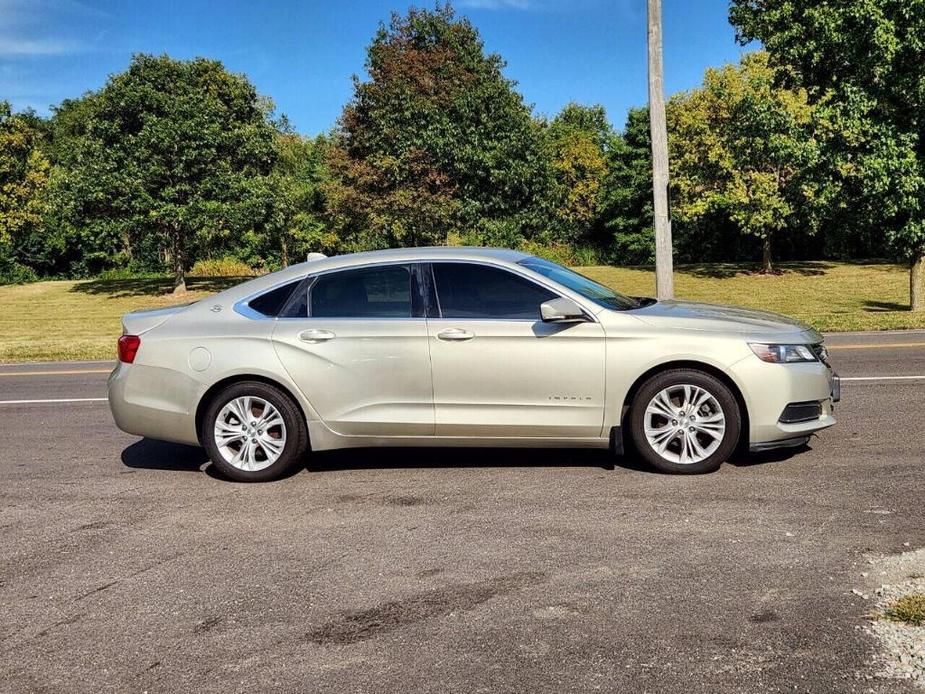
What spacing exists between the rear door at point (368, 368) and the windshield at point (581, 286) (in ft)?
3.19

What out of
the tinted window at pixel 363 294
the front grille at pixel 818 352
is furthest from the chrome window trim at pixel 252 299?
the front grille at pixel 818 352

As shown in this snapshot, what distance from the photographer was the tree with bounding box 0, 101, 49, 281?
150 ft

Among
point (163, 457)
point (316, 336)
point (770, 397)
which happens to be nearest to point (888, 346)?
point (770, 397)

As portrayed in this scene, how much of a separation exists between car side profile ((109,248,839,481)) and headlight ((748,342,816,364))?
1cm

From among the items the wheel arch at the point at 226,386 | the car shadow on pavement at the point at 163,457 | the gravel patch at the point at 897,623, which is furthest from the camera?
the car shadow on pavement at the point at 163,457

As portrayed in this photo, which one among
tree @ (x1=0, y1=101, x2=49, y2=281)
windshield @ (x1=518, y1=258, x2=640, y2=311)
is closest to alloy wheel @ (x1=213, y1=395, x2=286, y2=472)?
windshield @ (x1=518, y1=258, x2=640, y2=311)

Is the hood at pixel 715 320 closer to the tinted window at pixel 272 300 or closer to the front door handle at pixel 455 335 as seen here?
the front door handle at pixel 455 335

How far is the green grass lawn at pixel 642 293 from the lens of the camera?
1847 cm

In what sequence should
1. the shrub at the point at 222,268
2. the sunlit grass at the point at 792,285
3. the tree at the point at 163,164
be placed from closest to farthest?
1. the sunlit grass at the point at 792,285
2. the tree at the point at 163,164
3. the shrub at the point at 222,268

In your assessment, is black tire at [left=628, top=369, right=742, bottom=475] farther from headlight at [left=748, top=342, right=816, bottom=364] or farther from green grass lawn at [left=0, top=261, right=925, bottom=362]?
green grass lawn at [left=0, top=261, right=925, bottom=362]

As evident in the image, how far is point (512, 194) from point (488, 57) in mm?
9942

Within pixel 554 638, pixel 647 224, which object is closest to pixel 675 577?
pixel 554 638

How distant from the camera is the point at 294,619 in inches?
157

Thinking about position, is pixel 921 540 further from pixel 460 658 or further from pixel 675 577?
pixel 460 658
